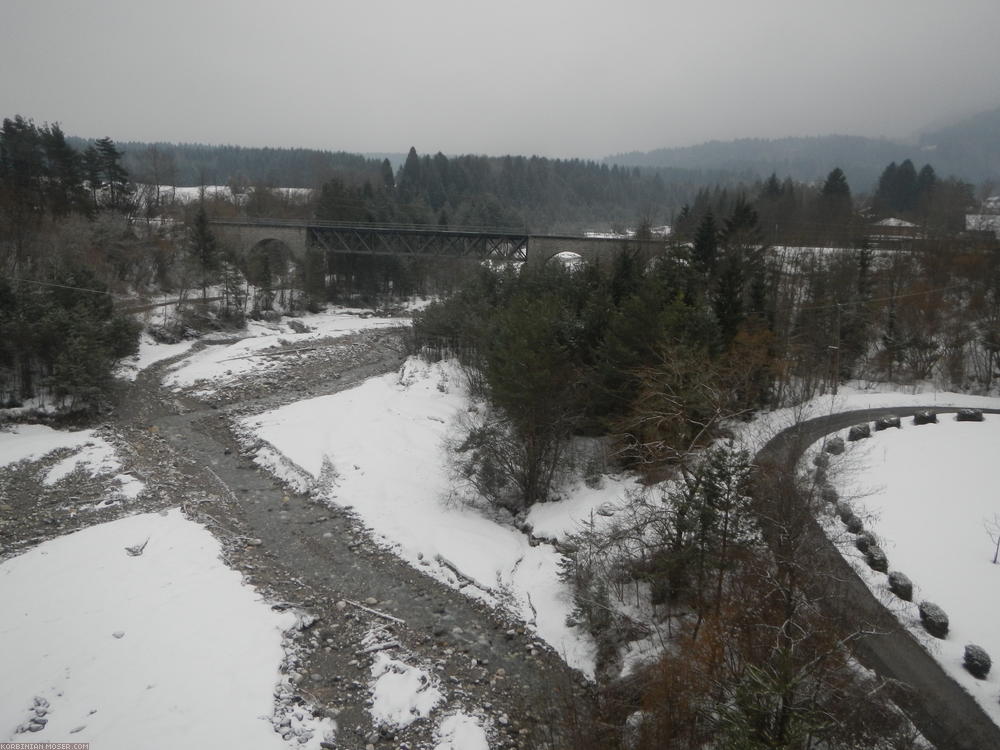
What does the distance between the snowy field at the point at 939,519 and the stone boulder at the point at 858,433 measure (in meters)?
0.33

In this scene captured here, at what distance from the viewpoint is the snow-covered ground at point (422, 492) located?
15617 mm

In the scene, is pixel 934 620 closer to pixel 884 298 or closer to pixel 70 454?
pixel 70 454

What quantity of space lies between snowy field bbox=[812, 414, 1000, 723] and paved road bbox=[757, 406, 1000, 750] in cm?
33

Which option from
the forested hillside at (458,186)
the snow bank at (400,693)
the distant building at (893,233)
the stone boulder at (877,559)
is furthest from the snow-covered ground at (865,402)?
the forested hillside at (458,186)

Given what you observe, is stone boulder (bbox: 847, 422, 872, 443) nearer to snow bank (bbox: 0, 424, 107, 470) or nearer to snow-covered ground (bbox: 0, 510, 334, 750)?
snow-covered ground (bbox: 0, 510, 334, 750)

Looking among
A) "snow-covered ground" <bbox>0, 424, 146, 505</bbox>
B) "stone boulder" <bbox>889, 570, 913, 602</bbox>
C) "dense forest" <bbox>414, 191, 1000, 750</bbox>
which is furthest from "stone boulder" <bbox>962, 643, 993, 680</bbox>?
"snow-covered ground" <bbox>0, 424, 146, 505</bbox>

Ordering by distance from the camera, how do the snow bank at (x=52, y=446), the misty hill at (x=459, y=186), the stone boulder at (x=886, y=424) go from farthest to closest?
the misty hill at (x=459, y=186) < the stone boulder at (x=886, y=424) < the snow bank at (x=52, y=446)

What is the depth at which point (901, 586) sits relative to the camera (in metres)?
13.6

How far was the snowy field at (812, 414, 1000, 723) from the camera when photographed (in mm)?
12461

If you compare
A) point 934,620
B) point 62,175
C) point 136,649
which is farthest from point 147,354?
point 934,620

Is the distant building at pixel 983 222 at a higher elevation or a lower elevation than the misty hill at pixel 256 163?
lower

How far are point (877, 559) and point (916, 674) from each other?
3.87 meters

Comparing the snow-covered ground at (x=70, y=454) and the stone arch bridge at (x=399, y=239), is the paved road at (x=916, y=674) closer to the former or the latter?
the snow-covered ground at (x=70, y=454)

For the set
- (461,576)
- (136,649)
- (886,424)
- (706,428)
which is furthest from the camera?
(886,424)
